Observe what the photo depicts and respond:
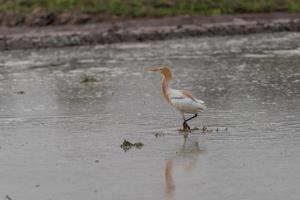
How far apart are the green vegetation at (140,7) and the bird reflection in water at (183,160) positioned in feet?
77.8

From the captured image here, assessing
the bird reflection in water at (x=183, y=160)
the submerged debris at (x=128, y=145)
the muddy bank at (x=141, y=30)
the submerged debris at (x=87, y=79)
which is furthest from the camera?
the muddy bank at (x=141, y=30)

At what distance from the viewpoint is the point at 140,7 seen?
38.3 m

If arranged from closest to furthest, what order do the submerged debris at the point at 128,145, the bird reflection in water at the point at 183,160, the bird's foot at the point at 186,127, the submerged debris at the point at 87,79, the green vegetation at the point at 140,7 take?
the bird reflection in water at the point at 183,160
the submerged debris at the point at 128,145
the bird's foot at the point at 186,127
the submerged debris at the point at 87,79
the green vegetation at the point at 140,7

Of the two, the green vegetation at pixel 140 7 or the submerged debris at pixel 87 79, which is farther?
the green vegetation at pixel 140 7

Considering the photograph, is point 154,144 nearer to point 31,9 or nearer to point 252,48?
point 252,48

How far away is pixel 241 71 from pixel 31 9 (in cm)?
1591

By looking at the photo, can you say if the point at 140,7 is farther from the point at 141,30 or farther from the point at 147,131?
the point at 147,131

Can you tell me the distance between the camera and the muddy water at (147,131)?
36.9 ft

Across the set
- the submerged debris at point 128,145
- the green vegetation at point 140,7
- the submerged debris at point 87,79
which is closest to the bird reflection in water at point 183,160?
the submerged debris at point 128,145

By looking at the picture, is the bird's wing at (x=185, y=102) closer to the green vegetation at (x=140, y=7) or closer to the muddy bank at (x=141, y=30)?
the muddy bank at (x=141, y=30)

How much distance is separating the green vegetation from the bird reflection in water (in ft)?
77.8

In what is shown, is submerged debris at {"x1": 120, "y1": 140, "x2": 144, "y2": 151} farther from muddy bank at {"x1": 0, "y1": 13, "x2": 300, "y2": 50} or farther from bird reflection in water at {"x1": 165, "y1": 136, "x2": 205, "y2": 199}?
muddy bank at {"x1": 0, "y1": 13, "x2": 300, "y2": 50}

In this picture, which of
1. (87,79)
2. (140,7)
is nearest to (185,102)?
(87,79)

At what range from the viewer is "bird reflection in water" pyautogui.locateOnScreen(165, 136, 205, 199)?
11164mm
